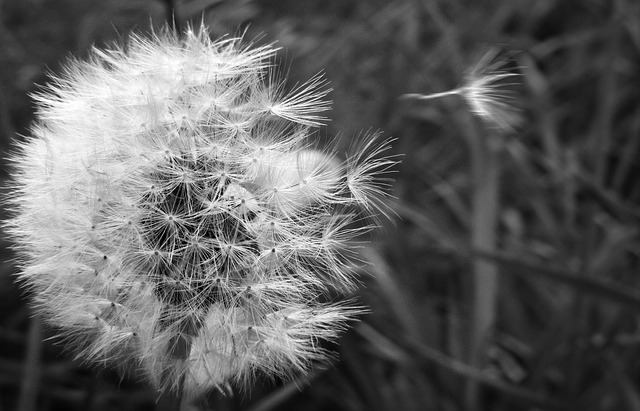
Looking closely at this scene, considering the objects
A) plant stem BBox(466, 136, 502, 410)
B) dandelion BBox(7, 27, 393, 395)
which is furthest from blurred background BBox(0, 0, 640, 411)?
dandelion BBox(7, 27, 393, 395)

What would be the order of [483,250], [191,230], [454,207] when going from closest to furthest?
[191,230] < [483,250] < [454,207]

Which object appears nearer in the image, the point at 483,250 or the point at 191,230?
the point at 191,230

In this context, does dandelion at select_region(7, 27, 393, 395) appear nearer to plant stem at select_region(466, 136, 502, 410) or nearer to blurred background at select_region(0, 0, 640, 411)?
blurred background at select_region(0, 0, 640, 411)

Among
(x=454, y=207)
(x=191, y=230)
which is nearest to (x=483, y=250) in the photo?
(x=454, y=207)

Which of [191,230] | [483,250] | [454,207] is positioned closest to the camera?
[191,230]

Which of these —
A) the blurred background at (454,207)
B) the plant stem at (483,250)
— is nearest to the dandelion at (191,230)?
the blurred background at (454,207)

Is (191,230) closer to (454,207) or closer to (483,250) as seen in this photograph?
(483,250)

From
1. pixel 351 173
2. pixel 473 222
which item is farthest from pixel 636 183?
pixel 351 173
